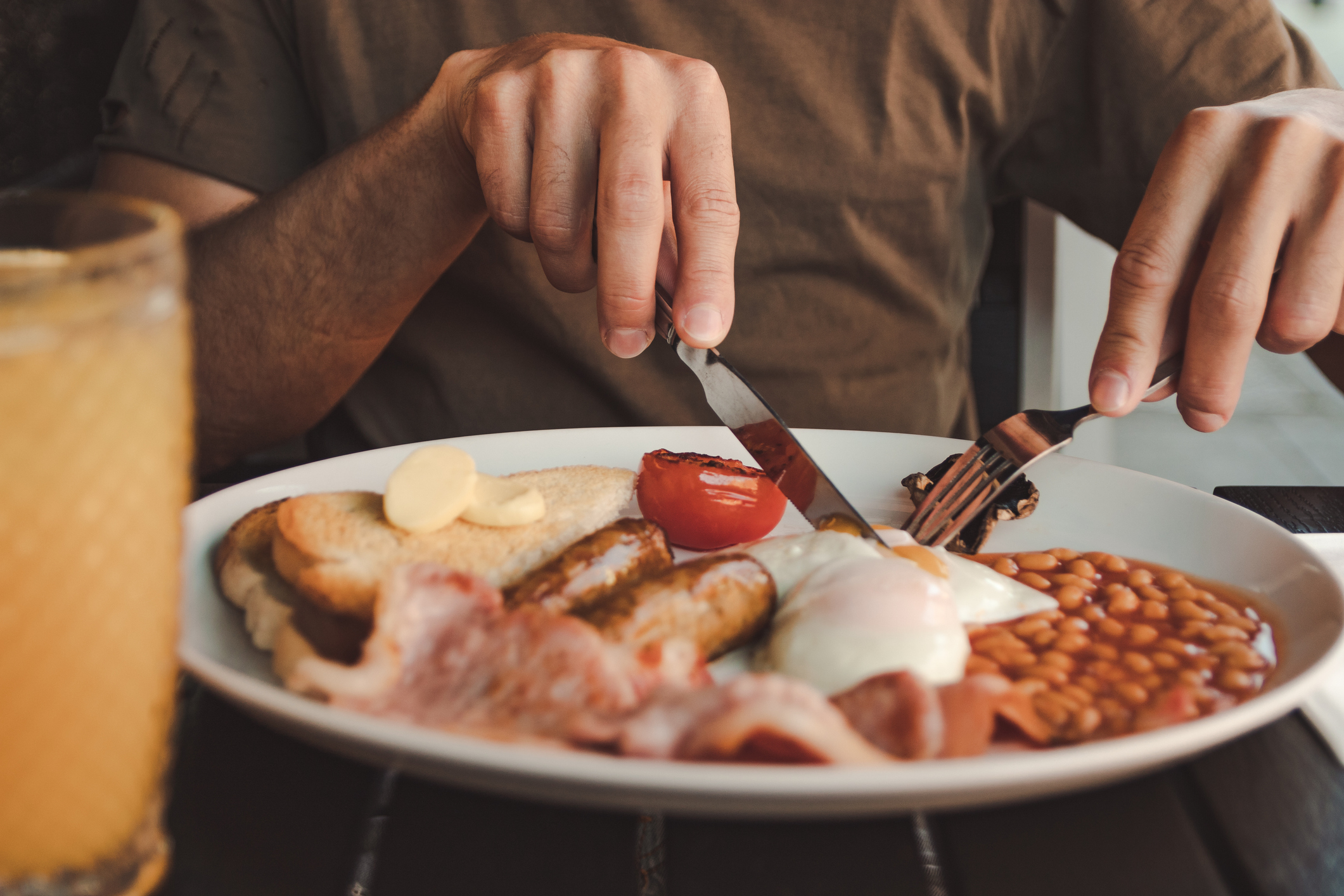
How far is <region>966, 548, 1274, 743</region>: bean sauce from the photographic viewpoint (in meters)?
0.76

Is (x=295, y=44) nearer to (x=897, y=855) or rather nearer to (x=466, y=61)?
(x=466, y=61)

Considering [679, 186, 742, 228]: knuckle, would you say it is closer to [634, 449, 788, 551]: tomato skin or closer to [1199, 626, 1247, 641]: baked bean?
[634, 449, 788, 551]: tomato skin

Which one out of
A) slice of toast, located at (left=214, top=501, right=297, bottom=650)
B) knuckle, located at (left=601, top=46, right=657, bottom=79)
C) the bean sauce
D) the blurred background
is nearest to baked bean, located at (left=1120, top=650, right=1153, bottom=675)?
the bean sauce

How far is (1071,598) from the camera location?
1039 mm

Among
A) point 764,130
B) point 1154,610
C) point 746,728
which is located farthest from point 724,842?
point 764,130

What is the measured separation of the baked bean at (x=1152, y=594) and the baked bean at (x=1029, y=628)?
0.15 m

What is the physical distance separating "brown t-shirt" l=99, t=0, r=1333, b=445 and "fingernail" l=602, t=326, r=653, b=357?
0.71 m

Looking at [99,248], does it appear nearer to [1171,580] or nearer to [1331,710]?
[1331,710]

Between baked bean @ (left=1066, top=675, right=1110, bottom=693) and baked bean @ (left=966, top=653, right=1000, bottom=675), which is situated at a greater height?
baked bean @ (left=1066, top=675, right=1110, bottom=693)

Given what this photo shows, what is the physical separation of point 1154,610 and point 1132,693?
25 centimetres

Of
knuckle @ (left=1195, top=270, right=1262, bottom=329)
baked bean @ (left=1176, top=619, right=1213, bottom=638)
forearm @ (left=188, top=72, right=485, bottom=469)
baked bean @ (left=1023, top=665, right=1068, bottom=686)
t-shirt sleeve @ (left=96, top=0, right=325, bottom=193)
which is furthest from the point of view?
t-shirt sleeve @ (left=96, top=0, right=325, bottom=193)

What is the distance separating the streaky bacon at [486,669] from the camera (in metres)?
0.60

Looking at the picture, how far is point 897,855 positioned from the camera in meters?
0.60

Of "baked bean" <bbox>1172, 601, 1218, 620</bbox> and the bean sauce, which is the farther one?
"baked bean" <bbox>1172, 601, 1218, 620</bbox>
